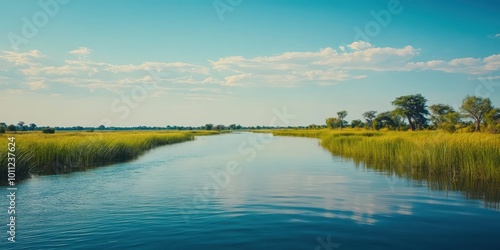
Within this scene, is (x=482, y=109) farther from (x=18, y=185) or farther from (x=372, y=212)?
(x=18, y=185)

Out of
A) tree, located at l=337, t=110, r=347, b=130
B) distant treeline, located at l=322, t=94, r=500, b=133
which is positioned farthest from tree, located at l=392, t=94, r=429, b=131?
tree, located at l=337, t=110, r=347, b=130

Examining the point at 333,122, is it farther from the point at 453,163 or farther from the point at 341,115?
the point at 453,163

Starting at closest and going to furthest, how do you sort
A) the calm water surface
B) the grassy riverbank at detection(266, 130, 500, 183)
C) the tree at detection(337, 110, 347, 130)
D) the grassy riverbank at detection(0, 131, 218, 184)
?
the calm water surface < the grassy riverbank at detection(266, 130, 500, 183) < the grassy riverbank at detection(0, 131, 218, 184) < the tree at detection(337, 110, 347, 130)

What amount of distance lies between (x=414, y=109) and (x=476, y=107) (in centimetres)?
1544

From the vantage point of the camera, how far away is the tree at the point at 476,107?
247ft

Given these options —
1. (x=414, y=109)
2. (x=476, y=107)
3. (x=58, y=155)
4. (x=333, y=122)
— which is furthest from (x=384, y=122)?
(x=58, y=155)

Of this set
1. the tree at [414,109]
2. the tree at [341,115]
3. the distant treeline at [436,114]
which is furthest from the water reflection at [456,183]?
the tree at [341,115]

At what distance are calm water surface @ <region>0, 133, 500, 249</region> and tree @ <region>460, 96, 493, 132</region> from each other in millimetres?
69962

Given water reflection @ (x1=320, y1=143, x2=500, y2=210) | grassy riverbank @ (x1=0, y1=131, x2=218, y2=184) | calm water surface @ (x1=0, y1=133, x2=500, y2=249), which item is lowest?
calm water surface @ (x1=0, y1=133, x2=500, y2=249)

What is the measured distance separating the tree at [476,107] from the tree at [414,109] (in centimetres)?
1270

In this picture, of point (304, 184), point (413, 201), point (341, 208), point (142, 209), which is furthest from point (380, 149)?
point (142, 209)

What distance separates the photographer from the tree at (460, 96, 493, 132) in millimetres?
75287

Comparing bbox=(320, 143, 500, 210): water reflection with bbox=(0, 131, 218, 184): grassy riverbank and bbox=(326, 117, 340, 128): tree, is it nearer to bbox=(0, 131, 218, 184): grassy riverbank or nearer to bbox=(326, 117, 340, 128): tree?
bbox=(0, 131, 218, 184): grassy riverbank

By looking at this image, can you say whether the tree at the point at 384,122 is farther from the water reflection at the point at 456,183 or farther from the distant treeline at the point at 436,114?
the water reflection at the point at 456,183
